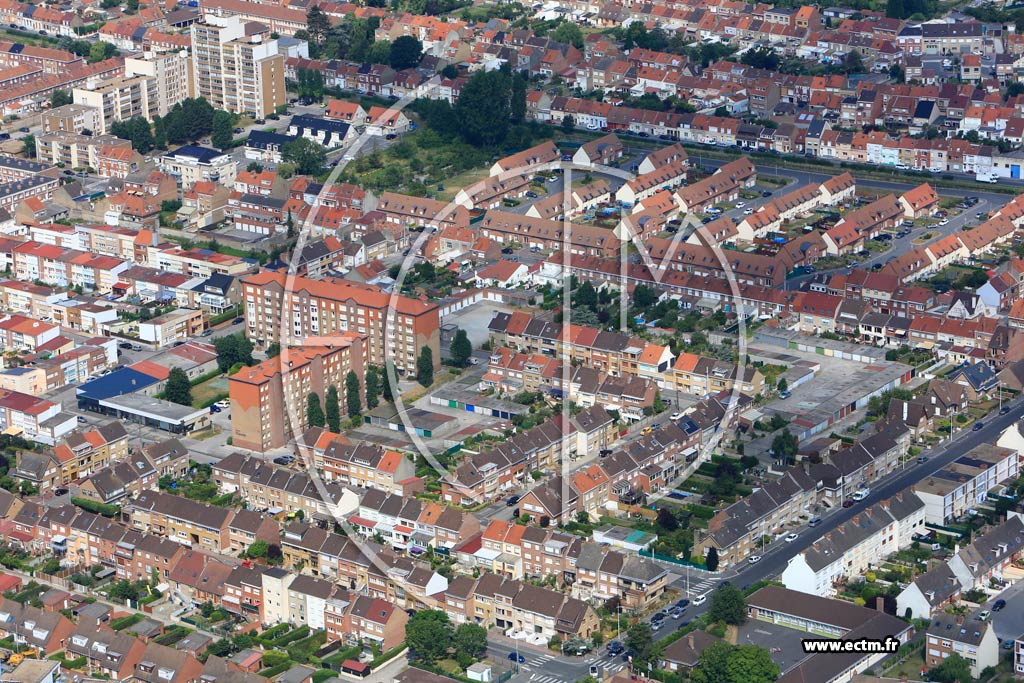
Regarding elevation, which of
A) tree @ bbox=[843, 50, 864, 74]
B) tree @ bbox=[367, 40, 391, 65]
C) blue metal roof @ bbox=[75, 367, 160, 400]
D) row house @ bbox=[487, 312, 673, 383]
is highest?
tree @ bbox=[843, 50, 864, 74]

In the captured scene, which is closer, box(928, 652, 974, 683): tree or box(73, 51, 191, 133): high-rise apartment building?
box(928, 652, 974, 683): tree

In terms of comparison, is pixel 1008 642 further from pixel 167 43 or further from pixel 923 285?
pixel 167 43

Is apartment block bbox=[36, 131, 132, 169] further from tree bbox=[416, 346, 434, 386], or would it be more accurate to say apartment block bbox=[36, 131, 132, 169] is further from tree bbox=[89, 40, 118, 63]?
tree bbox=[416, 346, 434, 386]

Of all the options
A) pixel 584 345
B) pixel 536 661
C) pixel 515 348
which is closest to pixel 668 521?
pixel 536 661

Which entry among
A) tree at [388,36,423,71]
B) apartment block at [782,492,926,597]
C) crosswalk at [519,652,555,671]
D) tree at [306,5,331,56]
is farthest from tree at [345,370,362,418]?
tree at [306,5,331,56]

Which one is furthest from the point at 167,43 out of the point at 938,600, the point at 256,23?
the point at 938,600

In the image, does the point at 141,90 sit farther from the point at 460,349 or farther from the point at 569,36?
the point at 460,349

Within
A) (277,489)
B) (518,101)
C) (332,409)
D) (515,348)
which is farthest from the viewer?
(518,101)
